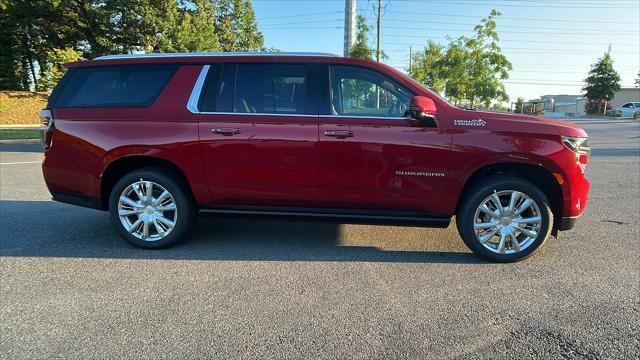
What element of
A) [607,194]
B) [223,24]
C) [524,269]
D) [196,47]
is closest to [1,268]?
[524,269]

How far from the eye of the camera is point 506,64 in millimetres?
19469

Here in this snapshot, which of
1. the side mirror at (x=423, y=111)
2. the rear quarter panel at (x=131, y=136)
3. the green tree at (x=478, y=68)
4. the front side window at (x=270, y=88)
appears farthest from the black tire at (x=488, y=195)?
the green tree at (x=478, y=68)

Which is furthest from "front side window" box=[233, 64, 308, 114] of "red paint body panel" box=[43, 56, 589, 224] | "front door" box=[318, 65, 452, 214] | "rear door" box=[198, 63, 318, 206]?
"front door" box=[318, 65, 452, 214]

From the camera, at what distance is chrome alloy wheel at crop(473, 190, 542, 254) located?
12.5ft

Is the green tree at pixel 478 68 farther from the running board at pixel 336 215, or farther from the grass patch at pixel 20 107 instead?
the grass patch at pixel 20 107

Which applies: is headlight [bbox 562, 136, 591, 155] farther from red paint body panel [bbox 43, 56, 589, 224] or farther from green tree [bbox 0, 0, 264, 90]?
green tree [bbox 0, 0, 264, 90]

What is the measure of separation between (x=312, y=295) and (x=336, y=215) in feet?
3.31

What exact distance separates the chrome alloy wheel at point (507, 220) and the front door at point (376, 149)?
48cm

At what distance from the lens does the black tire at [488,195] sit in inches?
148

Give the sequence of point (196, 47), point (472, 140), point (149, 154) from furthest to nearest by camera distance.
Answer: point (196, 47) → point (149, 154) → point (472, 140)

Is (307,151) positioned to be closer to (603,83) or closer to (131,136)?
(131,136)

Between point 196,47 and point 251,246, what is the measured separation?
2267 centimetres

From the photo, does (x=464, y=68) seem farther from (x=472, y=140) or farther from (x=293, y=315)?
(x=293, y=315)

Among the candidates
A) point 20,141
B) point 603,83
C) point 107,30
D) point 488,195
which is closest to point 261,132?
point 488,195
